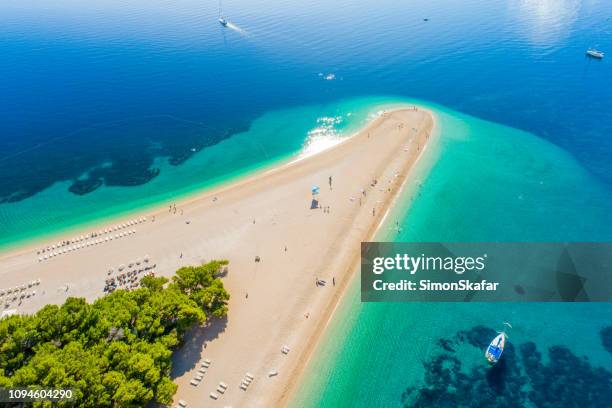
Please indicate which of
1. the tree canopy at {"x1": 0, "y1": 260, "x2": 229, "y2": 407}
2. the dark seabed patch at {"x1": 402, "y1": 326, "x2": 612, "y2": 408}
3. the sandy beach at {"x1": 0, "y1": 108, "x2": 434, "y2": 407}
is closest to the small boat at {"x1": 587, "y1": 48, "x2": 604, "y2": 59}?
the sandy beach at {"x1": 0, "y1": 108, "x2": 434, "y2": 407}

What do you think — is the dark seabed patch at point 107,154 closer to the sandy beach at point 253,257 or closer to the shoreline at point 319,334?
the sandy beach at point 253,257

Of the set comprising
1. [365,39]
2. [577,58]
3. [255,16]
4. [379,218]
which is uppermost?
[255,16]

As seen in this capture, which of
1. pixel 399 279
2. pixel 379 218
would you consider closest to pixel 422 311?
pixel 399 279

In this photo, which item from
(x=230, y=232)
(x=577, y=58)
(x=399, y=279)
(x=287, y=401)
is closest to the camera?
(x=287, y=401)

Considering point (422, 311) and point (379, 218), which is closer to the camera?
point (422, 311)

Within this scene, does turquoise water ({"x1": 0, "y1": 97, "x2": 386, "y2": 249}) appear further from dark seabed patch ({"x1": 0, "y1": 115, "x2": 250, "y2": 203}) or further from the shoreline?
the shoreline

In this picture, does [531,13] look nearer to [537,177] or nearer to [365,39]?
[365,39]
